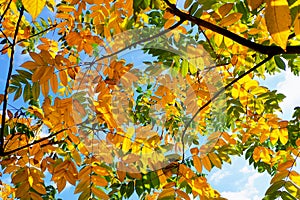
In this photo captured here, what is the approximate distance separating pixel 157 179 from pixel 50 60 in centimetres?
92

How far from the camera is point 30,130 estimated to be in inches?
99.1

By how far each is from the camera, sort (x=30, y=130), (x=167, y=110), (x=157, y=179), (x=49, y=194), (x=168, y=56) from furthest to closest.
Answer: (x=49, y=194) → (x=30, y=130) → (x=167, y=110) → (x=168, y=56) → (x=157, y=179)

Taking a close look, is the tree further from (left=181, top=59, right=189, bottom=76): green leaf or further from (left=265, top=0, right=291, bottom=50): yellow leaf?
(left=265, top=0, right=291, bottom=50): yellow leaf

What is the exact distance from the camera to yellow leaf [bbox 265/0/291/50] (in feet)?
1.96

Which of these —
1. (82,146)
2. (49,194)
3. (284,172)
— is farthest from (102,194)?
(49,194)

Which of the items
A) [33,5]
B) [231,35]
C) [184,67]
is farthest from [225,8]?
[33,5]

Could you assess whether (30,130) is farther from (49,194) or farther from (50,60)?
(50,60)

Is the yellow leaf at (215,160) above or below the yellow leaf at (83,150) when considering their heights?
below

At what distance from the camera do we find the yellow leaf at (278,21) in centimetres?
60

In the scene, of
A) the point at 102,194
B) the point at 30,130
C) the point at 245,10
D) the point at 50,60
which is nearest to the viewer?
the point at 50,60

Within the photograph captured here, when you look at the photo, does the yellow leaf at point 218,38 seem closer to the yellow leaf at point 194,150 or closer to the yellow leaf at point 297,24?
the yellow leaf at point 194,150

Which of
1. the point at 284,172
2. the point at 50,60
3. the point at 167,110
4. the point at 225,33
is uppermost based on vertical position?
the point at 167,110

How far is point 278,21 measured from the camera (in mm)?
607

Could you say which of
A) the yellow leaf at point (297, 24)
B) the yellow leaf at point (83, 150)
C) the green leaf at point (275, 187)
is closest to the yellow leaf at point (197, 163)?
the green leaf at point (275, 187)
